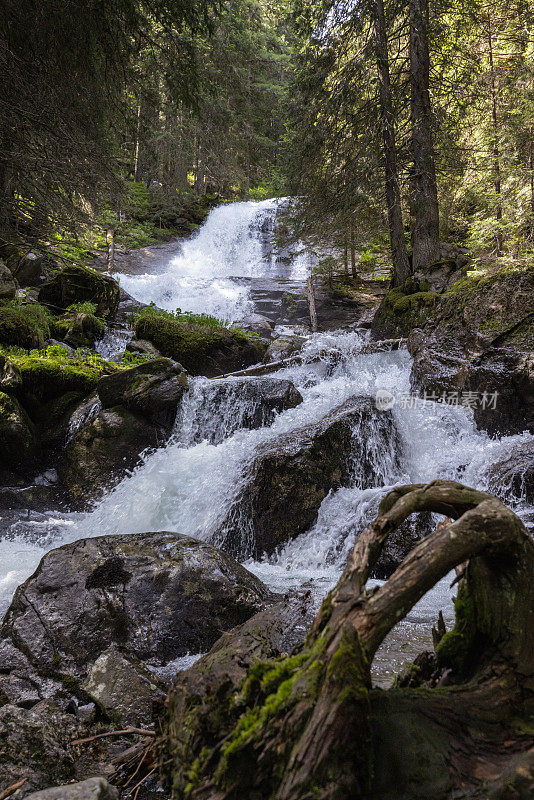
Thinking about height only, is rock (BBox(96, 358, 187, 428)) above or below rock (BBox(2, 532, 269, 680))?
above

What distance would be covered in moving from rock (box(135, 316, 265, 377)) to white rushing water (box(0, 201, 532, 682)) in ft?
6.89

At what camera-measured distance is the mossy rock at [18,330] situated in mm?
10148

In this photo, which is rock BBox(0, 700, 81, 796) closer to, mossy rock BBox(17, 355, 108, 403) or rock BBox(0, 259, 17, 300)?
mossy rock BBox(17, 355, 108, 403)

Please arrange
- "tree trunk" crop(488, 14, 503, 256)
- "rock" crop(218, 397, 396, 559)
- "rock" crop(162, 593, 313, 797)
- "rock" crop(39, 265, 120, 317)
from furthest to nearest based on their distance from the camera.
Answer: "rock" crop(39, 265, 120, 317)
"tree trunk" crop(488, 14, 503, 256)
"rock" crop(218, 397, 396, 559)
"rock" crop(162, 593, 313, 797)

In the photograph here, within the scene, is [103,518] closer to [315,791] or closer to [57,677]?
[57,677]

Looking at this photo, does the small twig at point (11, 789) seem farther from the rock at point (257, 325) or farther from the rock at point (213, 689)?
the rock at point (257, 325)

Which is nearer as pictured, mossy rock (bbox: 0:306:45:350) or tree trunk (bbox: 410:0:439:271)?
mossy rock (bbox: 0:306:45:350)

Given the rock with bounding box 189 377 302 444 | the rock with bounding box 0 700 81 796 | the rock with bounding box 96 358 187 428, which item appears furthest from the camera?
the rock with bounding box 189 377 302 444

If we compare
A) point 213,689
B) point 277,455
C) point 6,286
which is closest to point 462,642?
point 213,689

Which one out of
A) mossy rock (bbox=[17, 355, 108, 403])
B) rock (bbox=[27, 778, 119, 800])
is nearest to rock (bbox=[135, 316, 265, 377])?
mossy rock (bbox=[17, 355, 108, 403])

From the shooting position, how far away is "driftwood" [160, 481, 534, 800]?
1.18m

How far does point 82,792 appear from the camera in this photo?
1724 millimetres

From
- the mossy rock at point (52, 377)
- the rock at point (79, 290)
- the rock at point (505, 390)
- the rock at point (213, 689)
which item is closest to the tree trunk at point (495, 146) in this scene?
the rock at point (505, 390)

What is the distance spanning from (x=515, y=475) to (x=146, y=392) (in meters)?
6.75
